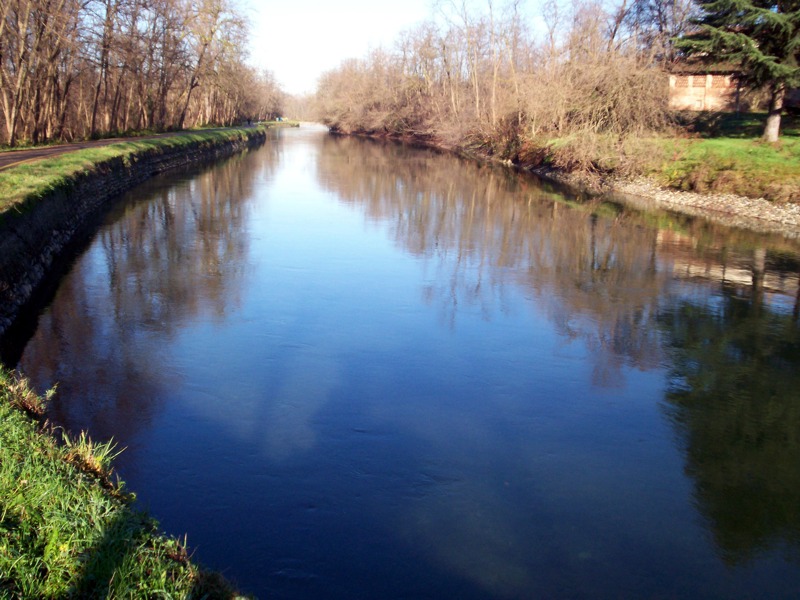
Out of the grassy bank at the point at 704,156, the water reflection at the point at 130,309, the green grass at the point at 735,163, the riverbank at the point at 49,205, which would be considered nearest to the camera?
the water reflection at the point at 130,309

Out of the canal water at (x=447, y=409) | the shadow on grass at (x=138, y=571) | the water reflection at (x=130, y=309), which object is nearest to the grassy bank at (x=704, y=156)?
the canal water at (x=447, y=409)

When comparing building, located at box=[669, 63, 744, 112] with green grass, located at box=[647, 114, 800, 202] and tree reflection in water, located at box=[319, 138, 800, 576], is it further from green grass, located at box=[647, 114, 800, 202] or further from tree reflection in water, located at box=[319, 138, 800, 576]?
tree reflection in water, located at box=[319, 138, 800, 576]

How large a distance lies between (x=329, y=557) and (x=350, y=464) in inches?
54.3

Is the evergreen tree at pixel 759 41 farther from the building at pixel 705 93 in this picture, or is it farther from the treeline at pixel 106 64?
the treeline at pixel 106 64

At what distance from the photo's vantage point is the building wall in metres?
38.3

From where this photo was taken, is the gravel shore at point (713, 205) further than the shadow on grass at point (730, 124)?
No

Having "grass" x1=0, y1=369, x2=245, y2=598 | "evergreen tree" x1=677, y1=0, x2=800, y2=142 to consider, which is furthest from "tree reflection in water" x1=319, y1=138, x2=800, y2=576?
"evergreen tree" x1=677, y1=0, x2=800, y2=142

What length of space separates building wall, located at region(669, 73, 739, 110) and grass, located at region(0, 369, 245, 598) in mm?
39694

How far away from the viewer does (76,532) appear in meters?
4.00

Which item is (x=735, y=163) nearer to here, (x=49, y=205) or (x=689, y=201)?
(x=689, y=201)

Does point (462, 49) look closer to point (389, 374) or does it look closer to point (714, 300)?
point (714, 300)

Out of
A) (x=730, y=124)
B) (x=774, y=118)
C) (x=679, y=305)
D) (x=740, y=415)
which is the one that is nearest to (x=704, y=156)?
(x=774, y=118)

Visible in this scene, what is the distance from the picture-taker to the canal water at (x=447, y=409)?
5492mm

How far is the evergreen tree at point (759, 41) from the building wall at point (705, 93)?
11.5 meters
